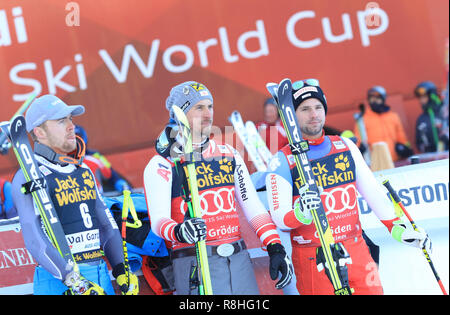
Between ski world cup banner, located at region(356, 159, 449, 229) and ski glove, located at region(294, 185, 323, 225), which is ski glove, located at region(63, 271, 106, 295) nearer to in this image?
ski glove, located at region(294, 185, 323, 225)

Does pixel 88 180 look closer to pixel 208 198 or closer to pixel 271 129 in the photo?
pixel 208 198

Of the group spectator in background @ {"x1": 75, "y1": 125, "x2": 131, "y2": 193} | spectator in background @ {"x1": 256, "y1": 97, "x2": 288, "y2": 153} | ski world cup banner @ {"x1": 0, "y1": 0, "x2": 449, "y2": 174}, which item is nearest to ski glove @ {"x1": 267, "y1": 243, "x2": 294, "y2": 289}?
spectator in background @ {"x1": 256, "y1": 97, "x2": 288, "y2": 153}

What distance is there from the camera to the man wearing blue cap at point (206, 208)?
10.4ft

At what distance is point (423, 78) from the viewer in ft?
23.8

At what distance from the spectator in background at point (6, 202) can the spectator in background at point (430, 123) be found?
A: 13.8 feet

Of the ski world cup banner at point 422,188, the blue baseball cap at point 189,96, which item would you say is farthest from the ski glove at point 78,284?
the ski world cup banner at point 422,188

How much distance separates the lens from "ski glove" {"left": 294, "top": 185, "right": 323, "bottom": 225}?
312 cm

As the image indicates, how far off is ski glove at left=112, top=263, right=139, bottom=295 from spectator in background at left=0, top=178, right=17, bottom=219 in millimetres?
1391

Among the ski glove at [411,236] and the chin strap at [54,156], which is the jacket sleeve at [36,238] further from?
the ski glove at [411,236]

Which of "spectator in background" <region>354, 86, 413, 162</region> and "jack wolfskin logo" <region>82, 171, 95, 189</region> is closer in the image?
"jack wolfskin logo" <region>82, 171, 95, 189</region>

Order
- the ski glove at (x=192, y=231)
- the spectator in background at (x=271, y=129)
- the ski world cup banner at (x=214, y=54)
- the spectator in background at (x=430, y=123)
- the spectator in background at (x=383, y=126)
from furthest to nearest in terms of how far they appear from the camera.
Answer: the spectator in background at (x=430, y=123), the ski world cup banner at (x=214, y=54), the spectator in background at (x=383, y=126), the spectator in background at (x=271, y=129), the ski glove at (x=192, y=231)

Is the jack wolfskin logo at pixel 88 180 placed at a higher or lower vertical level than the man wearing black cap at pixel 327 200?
higher

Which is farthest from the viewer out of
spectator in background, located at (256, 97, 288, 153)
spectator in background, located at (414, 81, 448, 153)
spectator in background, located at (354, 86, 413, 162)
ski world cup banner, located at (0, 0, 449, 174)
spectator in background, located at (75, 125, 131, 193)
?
spectator in background, located at (414, 81, 448, 153)
